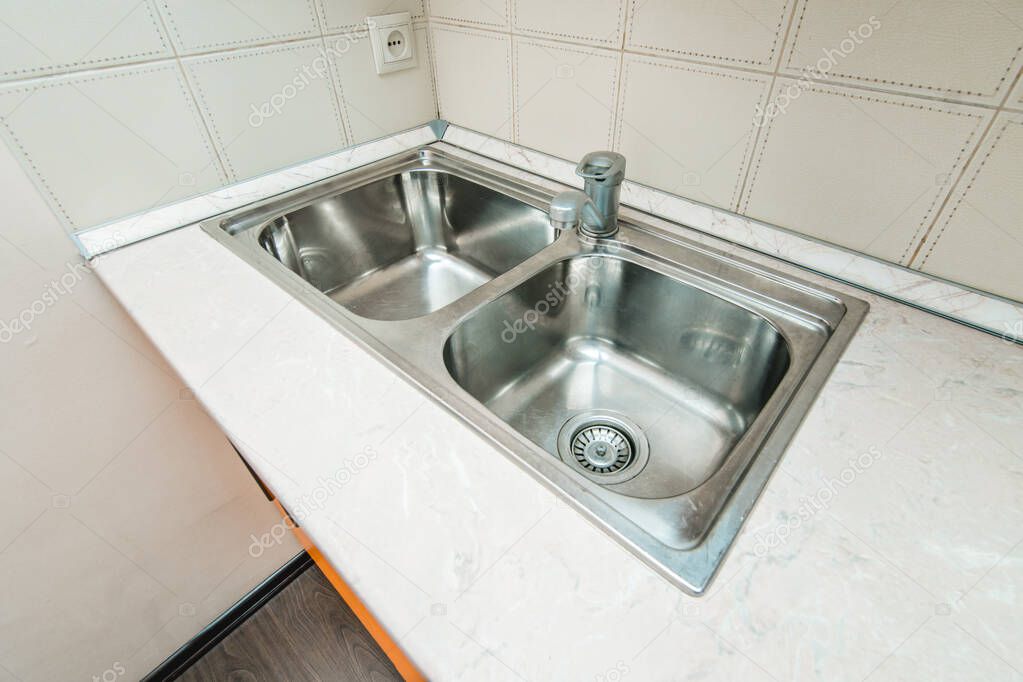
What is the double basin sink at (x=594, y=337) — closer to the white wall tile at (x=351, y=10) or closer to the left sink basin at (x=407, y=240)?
the left sink basin at (x=407, y=240)

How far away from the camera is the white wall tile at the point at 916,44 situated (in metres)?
0.55

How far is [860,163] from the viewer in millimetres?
686

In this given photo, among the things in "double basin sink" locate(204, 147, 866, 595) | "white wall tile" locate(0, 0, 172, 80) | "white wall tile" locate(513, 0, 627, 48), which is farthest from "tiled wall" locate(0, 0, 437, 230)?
"white wall tile" locate(513, 0, 627, 48)

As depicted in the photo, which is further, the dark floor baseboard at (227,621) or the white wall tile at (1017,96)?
the dark floor baseboard at (227,621)

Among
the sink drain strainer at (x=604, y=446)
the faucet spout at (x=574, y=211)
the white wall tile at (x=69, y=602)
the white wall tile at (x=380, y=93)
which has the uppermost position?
the white wall tile at (x=380, y=93)

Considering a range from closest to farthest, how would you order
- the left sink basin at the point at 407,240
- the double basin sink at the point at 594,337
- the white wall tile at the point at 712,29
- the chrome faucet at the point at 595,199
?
the double basin sink at the point at 594,337
the white wall tile at the point at 712,29
the chrome faucet at the point at 595,199
the left sink basin at the point at 407,240

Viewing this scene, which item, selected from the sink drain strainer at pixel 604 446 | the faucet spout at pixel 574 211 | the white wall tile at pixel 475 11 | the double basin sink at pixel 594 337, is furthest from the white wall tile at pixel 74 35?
the sink drain strainer at pixel 604 446

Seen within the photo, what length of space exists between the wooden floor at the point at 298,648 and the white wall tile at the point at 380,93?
4.01ft

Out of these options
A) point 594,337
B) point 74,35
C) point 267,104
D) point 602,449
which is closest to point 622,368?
point 594,337

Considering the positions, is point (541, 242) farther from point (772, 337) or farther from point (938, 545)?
point (938, 545)

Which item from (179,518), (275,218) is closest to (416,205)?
(275,218)

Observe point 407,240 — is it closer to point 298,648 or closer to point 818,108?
point 818,108

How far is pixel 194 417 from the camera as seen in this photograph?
1081 mm

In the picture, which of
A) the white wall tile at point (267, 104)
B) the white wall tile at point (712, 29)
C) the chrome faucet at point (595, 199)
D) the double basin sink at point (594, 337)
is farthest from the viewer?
the white wall tile at point (267, 104)
